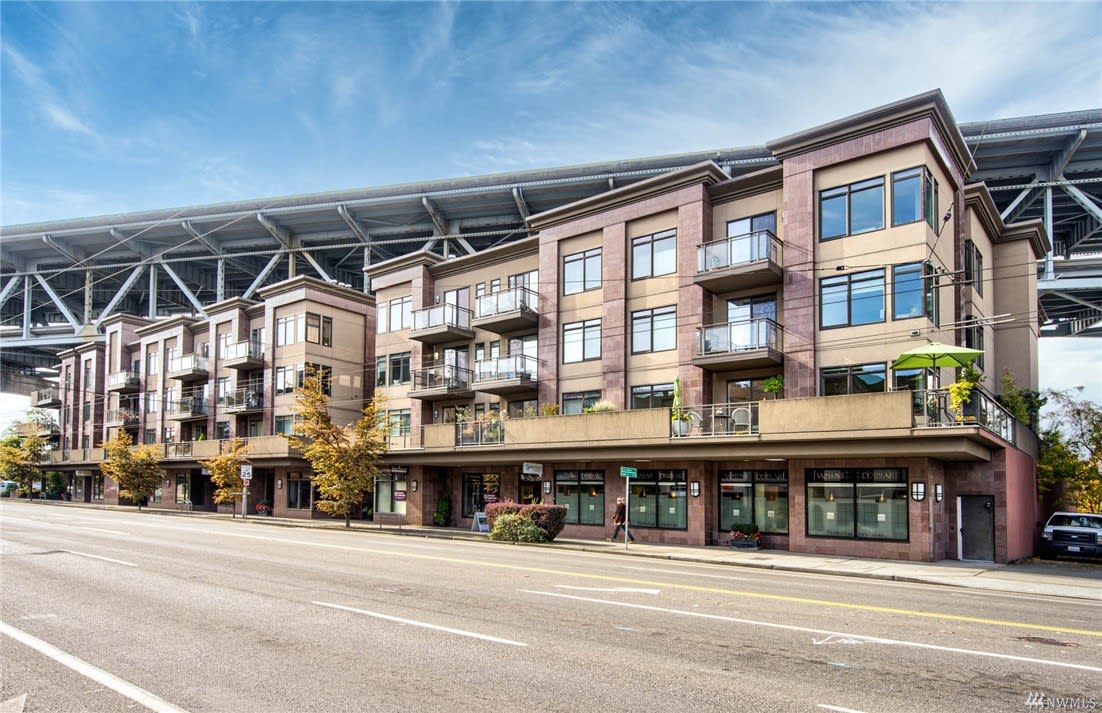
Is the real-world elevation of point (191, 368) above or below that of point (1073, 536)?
above

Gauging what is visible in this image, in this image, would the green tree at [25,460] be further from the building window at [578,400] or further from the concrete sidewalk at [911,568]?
the concrete sidewalk at [911,568]

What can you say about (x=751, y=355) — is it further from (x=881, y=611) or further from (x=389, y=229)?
(x=389, y=229)

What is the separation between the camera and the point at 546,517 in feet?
89.2

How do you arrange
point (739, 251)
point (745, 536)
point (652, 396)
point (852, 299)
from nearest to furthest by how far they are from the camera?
1. point (852, 299)
2. point (745, 536)
3. point (739, 251)
4. point (652, 396)

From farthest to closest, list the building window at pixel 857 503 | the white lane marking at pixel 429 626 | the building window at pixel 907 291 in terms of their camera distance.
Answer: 1. the building window at pixel 907 291
2. the building window at pixel 857 503
3. the white lane marking at pixel 429 626

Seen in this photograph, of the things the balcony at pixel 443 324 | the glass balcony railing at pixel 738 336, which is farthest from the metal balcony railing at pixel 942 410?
the balcony at pixel 443 324

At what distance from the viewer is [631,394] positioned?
103 feet

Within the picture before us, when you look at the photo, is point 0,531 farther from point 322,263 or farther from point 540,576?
point 322,263

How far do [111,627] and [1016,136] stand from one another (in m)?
56.0

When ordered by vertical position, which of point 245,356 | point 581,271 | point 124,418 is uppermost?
point 581,271

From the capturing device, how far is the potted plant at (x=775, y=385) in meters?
26.8

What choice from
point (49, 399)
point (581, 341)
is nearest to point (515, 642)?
point (581, 341)

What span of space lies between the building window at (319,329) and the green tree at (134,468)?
1600 cm

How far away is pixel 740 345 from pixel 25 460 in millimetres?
65693
